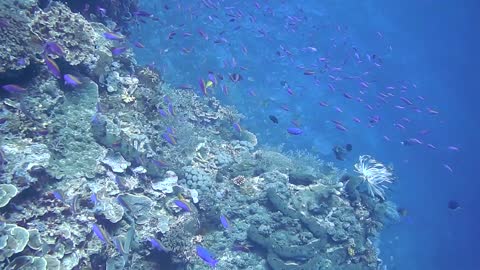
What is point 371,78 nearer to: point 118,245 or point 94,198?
point 94,198

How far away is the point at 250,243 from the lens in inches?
367

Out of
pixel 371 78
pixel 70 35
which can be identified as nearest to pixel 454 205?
pixel 70 35

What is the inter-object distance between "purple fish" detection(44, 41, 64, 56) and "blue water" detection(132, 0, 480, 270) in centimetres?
697

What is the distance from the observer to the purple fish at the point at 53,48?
6.34 meters

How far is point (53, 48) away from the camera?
6414 millimetres

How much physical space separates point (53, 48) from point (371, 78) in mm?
44979

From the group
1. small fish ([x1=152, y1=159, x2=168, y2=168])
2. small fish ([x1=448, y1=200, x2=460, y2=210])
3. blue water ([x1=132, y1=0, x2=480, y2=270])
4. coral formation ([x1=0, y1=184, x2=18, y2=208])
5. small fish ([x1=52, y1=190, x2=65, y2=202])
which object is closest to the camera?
coral formation ([x1=0, y1=184, x2=18, y2=208])

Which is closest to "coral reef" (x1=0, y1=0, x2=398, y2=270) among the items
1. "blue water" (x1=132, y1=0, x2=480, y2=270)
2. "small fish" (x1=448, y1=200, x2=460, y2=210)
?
"small fish" (x1=448, y1=200, x2=460, y2=210)

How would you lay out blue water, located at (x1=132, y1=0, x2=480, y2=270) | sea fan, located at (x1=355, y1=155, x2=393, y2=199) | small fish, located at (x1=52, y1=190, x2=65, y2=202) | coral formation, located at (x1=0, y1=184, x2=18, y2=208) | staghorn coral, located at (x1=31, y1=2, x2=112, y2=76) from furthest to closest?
blue water, located at (x1=132, y1=0, x2=480, y2=270), sea fan, located at (x1=355, y1=155, x2=393, y2=199), staghorn coral, located at (x1=31, y1=2, x2=112, y2=76), small fish, located at (x1=52, y1=190, x2=65, y2=202), coral formation, located at (x1=0, y1=184, x2=18, y2=208)

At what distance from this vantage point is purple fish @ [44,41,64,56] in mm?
6344

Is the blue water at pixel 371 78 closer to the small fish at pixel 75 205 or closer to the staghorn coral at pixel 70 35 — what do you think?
the staghorn coral at pixel 70 35

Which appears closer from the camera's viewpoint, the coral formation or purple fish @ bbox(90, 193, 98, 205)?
the coral formation

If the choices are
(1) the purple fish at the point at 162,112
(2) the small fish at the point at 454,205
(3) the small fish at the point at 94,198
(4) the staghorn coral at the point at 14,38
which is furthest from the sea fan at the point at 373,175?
(4) the staghorn coral at the point at 14,38

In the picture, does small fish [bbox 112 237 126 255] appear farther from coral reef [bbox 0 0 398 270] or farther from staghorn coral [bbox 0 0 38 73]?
staghorn coral [bbox 0 0 38 73]
